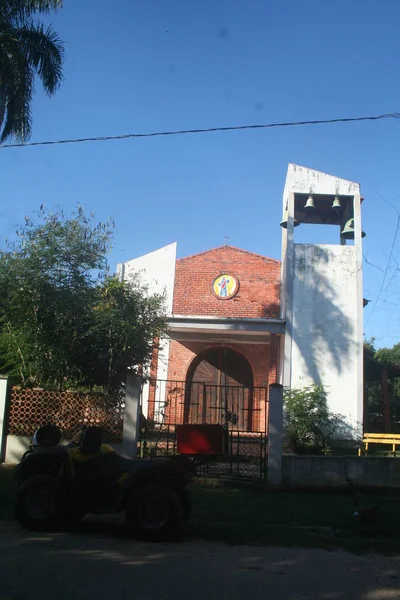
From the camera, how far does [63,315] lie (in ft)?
34.8

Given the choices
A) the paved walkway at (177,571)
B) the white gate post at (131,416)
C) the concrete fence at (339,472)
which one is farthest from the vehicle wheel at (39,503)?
the concrete fence at (339,472)

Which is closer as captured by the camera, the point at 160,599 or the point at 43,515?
the point at 160,599

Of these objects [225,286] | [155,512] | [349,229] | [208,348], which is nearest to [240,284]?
[225,286]

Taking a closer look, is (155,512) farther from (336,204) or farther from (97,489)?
(336,204)

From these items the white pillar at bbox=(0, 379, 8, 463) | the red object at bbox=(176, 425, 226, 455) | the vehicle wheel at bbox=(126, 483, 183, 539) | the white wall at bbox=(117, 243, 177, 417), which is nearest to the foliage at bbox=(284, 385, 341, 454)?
the white wall at bbox=(117, 243, 177, 417)

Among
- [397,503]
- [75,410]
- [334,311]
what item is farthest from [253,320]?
[397,503]

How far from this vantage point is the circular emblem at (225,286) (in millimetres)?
17500

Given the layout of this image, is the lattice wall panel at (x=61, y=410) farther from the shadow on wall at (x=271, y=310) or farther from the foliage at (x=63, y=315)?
the shadow on wall at (x=271, y=310)

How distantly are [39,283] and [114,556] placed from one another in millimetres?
6594

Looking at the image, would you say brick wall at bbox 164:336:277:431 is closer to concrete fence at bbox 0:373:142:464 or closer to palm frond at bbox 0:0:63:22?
concrete fence at bbox 0:373:142:464

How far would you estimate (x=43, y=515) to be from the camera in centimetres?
610

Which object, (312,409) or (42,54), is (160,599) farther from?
(42,54)

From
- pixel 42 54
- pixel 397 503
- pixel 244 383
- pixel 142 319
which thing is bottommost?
pixel 397 503

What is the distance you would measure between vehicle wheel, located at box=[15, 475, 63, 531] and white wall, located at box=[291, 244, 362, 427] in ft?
33.2
